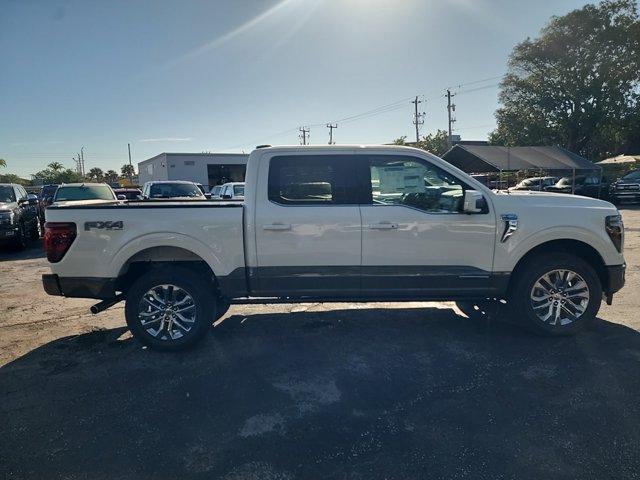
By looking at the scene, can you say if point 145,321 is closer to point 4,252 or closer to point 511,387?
point 511,387

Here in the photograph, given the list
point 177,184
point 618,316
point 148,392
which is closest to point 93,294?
point 148,392

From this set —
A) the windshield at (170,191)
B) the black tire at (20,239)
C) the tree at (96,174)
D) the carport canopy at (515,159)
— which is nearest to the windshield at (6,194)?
the black tire at (20,239)

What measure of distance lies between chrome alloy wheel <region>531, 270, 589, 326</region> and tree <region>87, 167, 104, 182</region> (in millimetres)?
105342

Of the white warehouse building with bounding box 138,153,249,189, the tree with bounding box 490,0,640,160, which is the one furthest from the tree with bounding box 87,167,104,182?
the tree with bounding box 490,0,640,160

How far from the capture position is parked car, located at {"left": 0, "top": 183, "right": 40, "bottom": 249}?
34.0 feet

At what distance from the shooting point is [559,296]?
432cm

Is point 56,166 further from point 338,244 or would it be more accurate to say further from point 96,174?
point 338,244

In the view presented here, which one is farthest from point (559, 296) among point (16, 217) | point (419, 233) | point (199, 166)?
point (199, 166)

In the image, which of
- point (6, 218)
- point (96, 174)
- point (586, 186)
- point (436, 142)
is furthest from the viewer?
point (96, 174)

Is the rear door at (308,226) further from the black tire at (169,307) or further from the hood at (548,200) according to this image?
the hood at (548,200)

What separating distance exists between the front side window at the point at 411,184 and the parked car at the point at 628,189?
73.9 feet

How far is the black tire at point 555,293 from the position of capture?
4.26 m

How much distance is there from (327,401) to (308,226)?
5.50ft

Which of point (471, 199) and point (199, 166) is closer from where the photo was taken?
point (471, 199)
